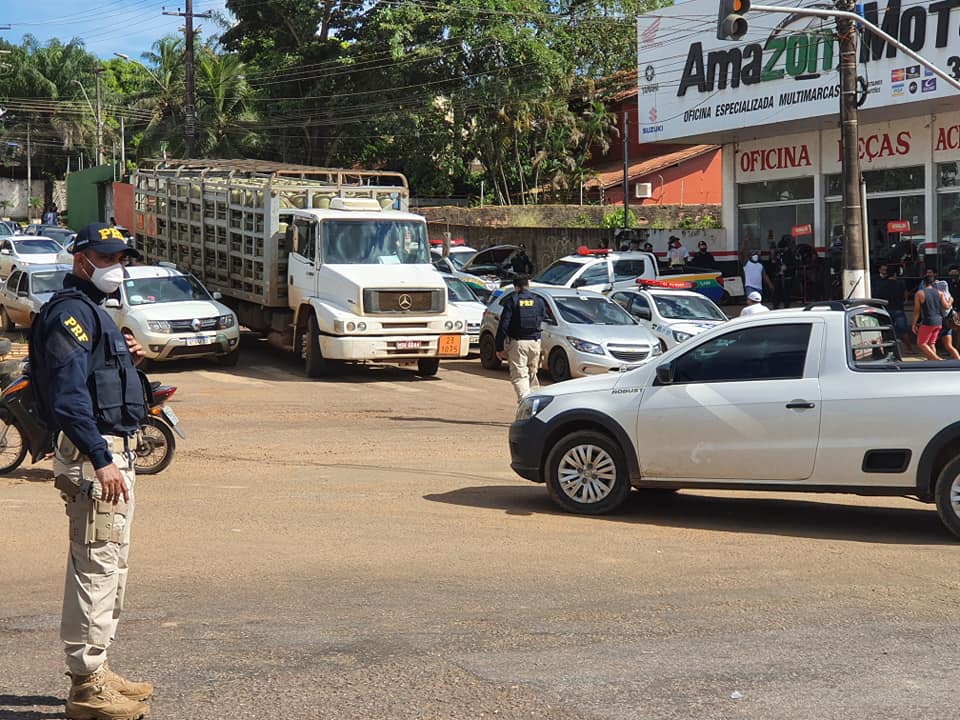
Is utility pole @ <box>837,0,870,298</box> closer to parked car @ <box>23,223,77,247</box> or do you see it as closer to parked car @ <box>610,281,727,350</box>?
parked car @ <box>610,281,727,350</box>

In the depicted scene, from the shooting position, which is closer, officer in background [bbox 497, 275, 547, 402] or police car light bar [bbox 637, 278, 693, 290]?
Result: officer in background [bbox 497, 275, 547, 402]

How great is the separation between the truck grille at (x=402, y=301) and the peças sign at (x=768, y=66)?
28.0 feet

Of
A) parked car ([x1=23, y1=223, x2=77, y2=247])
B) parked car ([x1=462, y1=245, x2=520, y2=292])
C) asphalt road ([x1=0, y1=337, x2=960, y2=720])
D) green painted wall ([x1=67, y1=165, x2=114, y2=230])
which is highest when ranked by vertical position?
green painted wall ([x1=67, y1=165, x2=114, y2=230])

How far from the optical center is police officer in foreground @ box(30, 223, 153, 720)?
500 cm

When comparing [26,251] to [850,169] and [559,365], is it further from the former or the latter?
[850,169]

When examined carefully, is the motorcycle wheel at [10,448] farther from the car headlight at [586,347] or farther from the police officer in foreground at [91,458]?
the car headlight at [586,347]

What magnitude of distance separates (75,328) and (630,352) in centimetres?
1600

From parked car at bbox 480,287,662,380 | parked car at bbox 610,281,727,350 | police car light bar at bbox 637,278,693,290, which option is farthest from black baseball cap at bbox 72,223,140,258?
police car light bar at bbox 637,278,693,290

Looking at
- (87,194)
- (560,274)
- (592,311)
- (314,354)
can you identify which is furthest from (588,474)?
(87,194)

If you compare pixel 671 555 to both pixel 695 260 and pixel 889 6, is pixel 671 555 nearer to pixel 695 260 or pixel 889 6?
pixel 889 6

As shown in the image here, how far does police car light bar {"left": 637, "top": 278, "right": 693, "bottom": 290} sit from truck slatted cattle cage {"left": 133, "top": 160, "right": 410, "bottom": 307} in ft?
17.5

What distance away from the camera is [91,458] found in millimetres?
4977

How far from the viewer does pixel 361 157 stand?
53469 millimetres

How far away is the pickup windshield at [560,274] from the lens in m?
27.4
